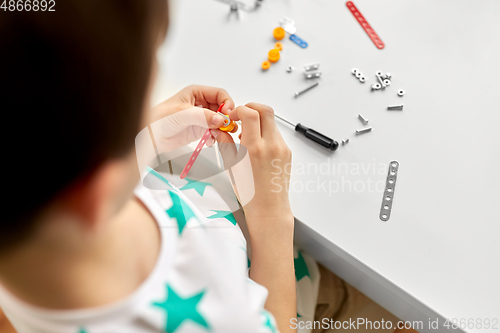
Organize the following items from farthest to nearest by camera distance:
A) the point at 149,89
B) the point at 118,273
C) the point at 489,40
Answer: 1. the point at 489,40
2. the point at 118,273
3. the point at 149,89

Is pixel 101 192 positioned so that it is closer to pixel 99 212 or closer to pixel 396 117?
pixel 99 212

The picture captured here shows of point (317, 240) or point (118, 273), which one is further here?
point (317, 240)

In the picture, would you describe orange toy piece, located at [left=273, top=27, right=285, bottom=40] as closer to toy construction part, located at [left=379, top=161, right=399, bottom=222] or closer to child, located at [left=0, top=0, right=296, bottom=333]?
toy construction part, located at [left=379, top=161, right=399, bottom=222]

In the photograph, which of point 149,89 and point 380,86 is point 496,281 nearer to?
point 380,86

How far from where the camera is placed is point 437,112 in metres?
0.73

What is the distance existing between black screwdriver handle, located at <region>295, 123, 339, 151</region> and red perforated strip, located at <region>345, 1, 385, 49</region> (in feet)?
0.95

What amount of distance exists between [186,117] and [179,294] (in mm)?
367

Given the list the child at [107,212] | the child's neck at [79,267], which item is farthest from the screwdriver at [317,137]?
the child's neck at [79,267]

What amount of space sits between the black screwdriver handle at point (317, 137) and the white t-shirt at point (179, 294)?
10.3 inches

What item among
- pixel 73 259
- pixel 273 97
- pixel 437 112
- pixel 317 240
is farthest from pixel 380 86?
pixel 73 259

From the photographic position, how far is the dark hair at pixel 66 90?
0.69 feet

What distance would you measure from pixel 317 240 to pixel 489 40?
619 mm

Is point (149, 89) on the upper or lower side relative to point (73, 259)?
upper

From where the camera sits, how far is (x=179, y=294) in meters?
0.41
